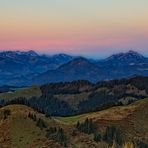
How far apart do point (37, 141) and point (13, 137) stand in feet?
38.9

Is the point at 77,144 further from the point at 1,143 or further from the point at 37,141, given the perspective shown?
the point at 1,143

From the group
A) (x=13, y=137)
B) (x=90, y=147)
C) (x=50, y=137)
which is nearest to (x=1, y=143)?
(x=13, y=137)

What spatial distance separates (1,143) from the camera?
196000 millimetres

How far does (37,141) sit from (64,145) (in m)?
Answer: 11.3

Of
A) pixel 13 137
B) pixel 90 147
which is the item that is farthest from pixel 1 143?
pixel 90 147

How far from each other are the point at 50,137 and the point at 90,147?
17.7 meters

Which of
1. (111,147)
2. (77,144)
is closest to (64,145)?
(77,144)

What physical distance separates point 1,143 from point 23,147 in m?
12.2

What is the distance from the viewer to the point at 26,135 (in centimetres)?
19925

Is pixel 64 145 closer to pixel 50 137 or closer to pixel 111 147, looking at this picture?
pixel 50 137

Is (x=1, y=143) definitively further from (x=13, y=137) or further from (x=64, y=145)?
(x=64, y=145)

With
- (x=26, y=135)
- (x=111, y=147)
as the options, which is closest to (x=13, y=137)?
(x=26, y=135)

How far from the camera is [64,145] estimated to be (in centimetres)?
19375

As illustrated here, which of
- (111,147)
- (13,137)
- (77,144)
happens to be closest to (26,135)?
(13,137)
